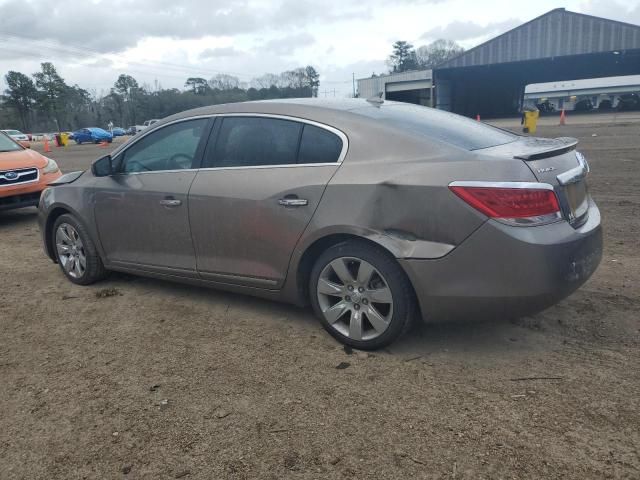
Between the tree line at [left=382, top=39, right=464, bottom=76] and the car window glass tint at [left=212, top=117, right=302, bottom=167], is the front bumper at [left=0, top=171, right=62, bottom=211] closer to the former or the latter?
the car window glass tint at [left=212, top=117, right=302, bottom=167]

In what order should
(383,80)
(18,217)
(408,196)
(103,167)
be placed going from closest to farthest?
(408,196) → (103,167) → (18,217) → (383,80)

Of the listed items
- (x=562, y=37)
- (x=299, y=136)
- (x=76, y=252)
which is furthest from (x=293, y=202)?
(x=562, y=37)

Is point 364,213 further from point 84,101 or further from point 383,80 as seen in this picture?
point 84,101

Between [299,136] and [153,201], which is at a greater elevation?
[299,136]

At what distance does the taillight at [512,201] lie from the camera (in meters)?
2.91

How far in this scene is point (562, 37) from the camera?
124 feet

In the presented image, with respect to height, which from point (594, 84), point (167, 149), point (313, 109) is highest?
point (313, 109)

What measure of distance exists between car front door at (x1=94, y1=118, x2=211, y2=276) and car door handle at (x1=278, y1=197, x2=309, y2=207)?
0.91 m

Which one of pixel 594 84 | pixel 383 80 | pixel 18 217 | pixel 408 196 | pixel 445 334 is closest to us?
pixel 408 196

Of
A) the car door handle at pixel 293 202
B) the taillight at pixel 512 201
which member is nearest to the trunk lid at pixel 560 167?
the taillight at pixel 512 201

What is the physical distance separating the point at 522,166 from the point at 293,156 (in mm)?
1476

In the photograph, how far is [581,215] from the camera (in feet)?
10.8

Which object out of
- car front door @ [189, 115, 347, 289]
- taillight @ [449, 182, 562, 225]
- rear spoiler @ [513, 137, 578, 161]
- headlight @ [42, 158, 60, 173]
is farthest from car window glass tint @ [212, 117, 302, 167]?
headlight @ [42, 158, 60, 173]

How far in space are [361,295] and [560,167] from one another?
141cm
